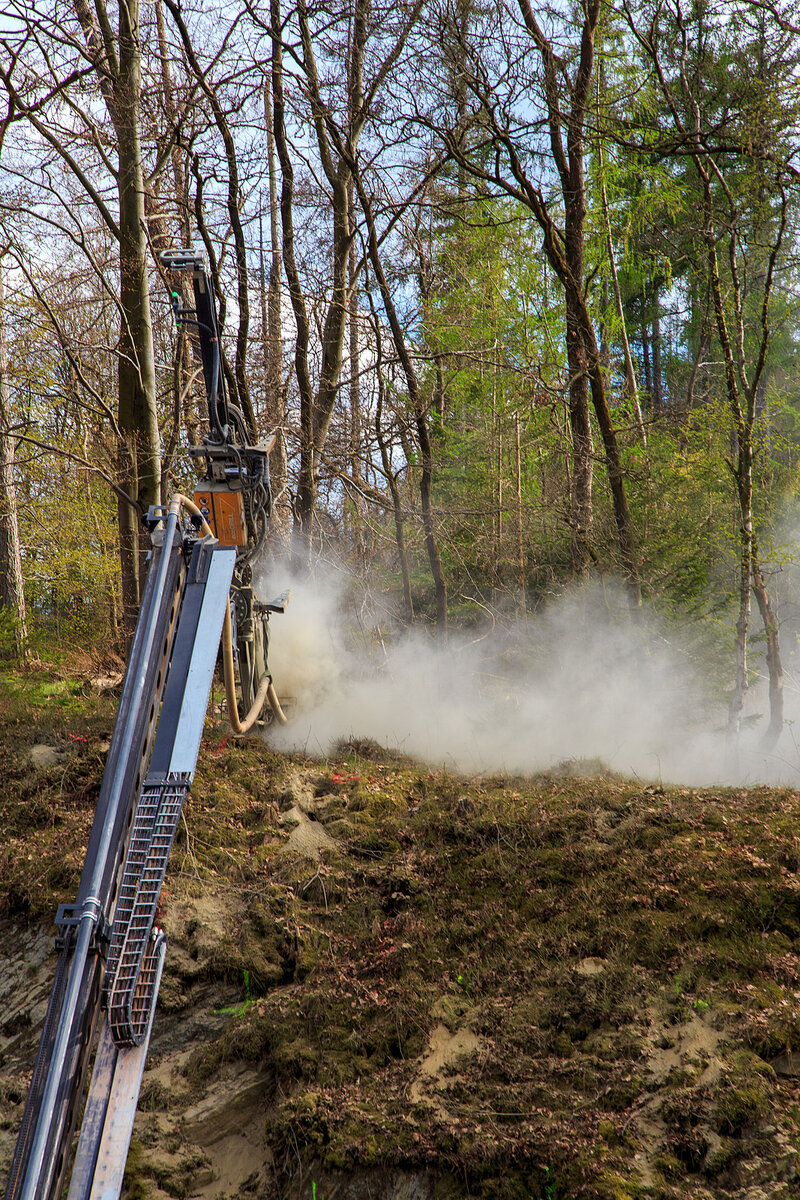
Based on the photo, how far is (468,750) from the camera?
9672 mm

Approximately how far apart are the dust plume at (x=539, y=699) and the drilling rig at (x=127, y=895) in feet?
18.4

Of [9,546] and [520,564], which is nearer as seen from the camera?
[520,564]

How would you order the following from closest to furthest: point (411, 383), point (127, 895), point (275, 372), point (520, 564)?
point (127, 895) < point (411, 383) < point (275, 372) < point (520, 564)

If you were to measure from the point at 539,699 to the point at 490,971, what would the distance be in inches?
282

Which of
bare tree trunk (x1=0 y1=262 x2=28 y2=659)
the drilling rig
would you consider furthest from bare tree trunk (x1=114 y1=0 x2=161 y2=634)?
bare tree trunk (x1=0 y1=262 x2=28 y2=659)

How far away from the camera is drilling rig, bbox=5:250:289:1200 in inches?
89.9

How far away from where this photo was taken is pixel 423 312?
13.0 meters

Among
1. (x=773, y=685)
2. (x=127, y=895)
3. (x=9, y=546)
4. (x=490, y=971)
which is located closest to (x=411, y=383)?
(x=773, y=685)

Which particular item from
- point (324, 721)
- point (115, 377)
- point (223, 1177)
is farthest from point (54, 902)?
point (115, 377)

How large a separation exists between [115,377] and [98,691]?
5.65 metres

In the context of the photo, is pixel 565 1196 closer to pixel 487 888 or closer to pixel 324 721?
pixel 487 888

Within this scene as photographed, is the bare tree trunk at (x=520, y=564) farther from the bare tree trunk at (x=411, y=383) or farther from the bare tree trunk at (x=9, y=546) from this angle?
the bare tree trunk at (x=9, y=546)

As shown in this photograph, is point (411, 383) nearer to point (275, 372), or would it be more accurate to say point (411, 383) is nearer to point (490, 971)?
point (275, 372)

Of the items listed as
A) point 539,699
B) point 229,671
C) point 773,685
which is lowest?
point 539,699
